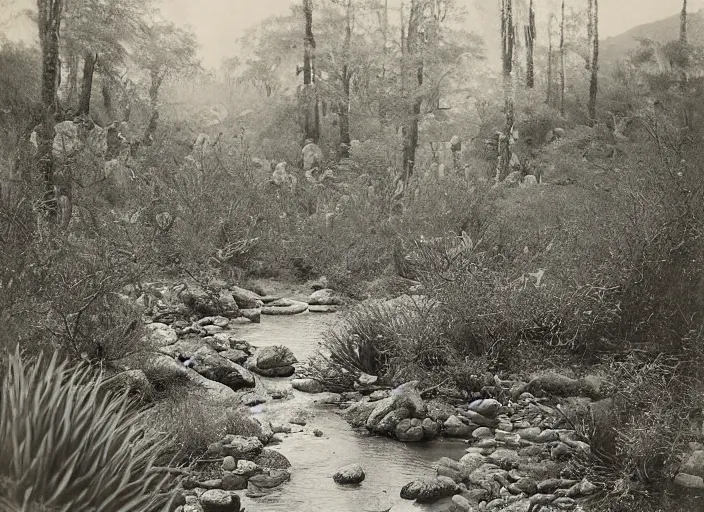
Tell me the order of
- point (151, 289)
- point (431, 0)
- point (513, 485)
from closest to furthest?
point (513, 485), point (151, 289), point (431, 0)

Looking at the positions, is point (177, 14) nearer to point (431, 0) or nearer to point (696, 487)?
point (431, 0)

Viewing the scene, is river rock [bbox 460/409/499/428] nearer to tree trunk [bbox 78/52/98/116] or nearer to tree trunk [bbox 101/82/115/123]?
tree trunk [bbox 78/52/98/116]

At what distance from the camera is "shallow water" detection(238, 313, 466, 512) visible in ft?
14.4

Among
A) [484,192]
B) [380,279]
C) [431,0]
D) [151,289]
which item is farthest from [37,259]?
[431,0]

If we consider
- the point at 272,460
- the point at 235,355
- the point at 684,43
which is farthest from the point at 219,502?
the point at 684,43

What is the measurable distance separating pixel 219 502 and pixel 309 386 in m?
2.62

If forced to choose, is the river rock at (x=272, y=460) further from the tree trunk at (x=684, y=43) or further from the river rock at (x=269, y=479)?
the tree trunk at (x=684, y=43)

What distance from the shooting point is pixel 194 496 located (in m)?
4.30

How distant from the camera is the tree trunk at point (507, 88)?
19.5 metres

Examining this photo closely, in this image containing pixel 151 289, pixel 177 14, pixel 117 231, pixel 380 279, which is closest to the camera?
pixel 151 289

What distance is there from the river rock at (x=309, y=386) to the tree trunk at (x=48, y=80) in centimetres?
463

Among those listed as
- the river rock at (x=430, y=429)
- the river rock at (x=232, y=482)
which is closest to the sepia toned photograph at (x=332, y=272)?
the river rock at (x=232, y=482)

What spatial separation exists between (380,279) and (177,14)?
6348 mm

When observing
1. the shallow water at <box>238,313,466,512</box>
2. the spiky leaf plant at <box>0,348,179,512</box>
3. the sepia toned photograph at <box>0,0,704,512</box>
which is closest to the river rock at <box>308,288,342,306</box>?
the sepia toned photograph at <box>0,0,704,512</box>
